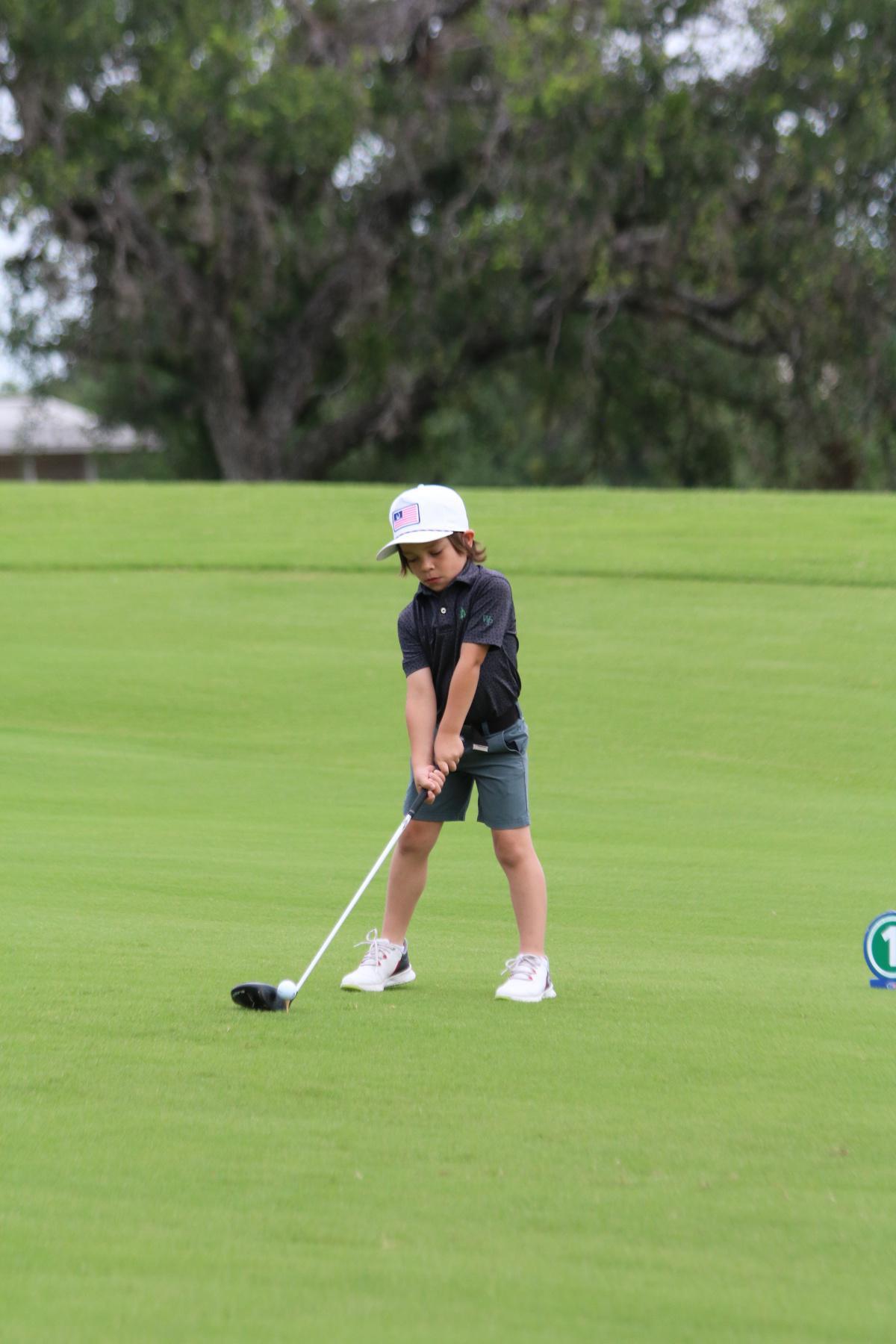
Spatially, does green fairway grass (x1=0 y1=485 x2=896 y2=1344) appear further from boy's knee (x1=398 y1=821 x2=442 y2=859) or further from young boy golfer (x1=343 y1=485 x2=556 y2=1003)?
boy's knee (x1=398 y1=821 x2=442 y2=859)

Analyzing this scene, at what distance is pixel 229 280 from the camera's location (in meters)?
31.8

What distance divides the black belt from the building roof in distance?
32.0 m

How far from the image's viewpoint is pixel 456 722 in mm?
5461

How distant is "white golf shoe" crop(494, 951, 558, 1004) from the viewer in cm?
541

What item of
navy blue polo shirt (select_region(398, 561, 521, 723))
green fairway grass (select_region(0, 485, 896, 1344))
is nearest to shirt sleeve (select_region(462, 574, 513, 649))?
navy blue polo shirt (select_region(398, 561, 521, 723))

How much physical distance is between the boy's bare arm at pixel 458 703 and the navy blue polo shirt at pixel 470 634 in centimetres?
5

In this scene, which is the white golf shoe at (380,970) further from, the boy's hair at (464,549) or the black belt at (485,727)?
the boy's hair at (464,549)

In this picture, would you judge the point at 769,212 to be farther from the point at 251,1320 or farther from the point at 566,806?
the point at 251,1320

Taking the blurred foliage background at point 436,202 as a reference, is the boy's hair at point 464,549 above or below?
below

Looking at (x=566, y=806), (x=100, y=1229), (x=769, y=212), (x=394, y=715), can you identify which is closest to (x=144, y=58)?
(x=769, y=212)

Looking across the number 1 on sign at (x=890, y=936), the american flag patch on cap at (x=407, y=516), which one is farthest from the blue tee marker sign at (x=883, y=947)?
the american flag patch on cap at (x=407, y=516)

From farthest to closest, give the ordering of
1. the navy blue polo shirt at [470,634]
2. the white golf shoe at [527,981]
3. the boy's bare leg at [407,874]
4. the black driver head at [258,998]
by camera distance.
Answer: the boy's bare leg at [407,874]
the navy blue polo shirt at [470,634]
the white golf shoe at [527,981]
the black driver head at [258,998]

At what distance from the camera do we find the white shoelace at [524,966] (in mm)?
5480

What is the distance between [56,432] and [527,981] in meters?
43.3
